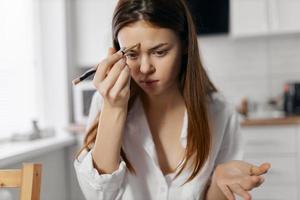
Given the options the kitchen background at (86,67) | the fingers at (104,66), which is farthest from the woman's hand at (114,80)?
the kitchen background at (86,67)

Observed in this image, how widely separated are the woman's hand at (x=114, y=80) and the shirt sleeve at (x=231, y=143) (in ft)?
1.14

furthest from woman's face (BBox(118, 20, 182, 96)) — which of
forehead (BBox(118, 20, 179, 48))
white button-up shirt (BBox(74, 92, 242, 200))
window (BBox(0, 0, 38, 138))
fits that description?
window (BBox(0, 0, 38, 138))

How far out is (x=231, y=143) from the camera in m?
0.89

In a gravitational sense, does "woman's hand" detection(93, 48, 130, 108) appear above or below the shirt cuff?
above

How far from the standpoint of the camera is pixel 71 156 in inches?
71.7

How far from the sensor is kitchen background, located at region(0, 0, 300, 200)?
163cm

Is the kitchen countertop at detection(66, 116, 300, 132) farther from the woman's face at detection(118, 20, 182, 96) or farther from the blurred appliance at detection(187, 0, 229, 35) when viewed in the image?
the woman's face at detection(118, 20, 182, 96)

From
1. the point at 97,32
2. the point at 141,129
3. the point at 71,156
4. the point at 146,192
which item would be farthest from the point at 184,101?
the point at 97,32

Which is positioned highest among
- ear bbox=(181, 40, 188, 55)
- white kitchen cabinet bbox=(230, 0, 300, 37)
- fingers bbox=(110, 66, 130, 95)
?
white kitchen cabinet bbox=(230, 0, 300, 37)

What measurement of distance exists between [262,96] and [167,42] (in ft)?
5.37

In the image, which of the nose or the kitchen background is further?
the kitchen background

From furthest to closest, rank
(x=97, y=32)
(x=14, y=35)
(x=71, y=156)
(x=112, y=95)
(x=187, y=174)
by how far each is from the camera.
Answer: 1. (x=97, y=32)
2. (x=71, y=156)
3. (x=14, y=35)
4. (x=187, y=174)
5. (x=112, y=95)

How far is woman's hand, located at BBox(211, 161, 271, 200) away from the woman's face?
24 cm

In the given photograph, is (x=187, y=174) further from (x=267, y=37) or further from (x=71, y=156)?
(x=267, y=37)
